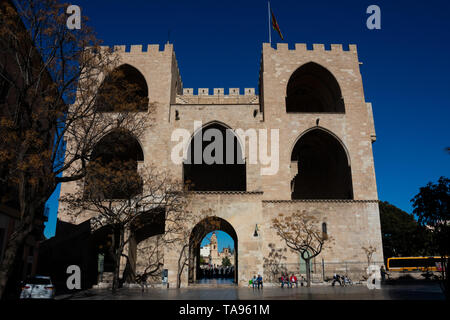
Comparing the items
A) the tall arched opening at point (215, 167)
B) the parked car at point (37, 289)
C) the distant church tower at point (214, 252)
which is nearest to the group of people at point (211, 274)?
the tall arched opening at point (215, 167)

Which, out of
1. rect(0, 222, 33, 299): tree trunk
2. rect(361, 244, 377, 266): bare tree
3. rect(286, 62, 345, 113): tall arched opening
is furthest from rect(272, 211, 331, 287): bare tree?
rect(0, 222, 33, 299): tree trunk

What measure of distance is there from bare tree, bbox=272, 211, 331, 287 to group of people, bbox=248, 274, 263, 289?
299cm

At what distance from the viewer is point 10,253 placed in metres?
9.81

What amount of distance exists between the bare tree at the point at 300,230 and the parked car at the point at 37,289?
12863 mm

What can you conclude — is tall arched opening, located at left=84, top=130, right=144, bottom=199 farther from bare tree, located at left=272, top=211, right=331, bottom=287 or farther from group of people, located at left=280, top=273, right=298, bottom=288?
group of people, located at left=280, top=273, right=298, bottom=288

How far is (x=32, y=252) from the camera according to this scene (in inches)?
773

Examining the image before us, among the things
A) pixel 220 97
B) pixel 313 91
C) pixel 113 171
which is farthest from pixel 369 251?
pixel 220 97

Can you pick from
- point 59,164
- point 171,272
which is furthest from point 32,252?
point 59,164

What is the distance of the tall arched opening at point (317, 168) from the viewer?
2834 cm

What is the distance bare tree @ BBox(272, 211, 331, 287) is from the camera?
2175 cm

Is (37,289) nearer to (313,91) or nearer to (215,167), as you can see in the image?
(215,167)

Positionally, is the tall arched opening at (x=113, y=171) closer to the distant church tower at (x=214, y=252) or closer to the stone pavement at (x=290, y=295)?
the stone pavement at (x=290, y=295)

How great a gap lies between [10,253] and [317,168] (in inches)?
1074
